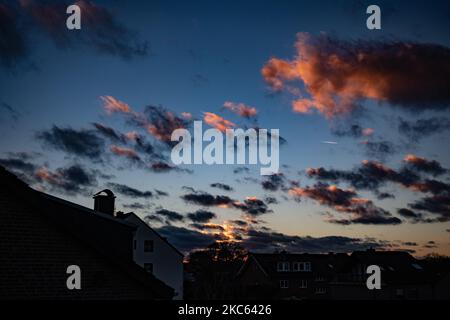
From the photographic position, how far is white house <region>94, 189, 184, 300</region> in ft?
184

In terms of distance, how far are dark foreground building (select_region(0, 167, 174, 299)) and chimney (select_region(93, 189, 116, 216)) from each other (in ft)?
77.3

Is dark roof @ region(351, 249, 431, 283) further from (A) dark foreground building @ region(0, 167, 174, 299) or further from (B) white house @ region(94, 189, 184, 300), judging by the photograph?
(A) dark foreground building @ region(0, 167, 174, 299)

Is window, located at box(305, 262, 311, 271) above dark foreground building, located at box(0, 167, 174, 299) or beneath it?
beneath

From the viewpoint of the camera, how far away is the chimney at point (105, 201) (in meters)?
38.3

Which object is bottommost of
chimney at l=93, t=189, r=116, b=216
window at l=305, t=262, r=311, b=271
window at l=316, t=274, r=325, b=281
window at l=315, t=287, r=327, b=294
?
window at l=315, t=287, r=327, b=294

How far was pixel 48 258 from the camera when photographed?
13.7 meters

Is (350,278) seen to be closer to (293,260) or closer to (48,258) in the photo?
(293,260)

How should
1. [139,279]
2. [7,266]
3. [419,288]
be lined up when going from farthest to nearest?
[419,288], [139,279], [7,266]

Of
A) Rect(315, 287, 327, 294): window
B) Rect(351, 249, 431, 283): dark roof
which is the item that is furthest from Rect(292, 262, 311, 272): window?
Rect(351, 249, 431, 283): dark roof

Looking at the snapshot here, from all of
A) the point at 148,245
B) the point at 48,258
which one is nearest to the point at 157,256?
the point at 148,245
